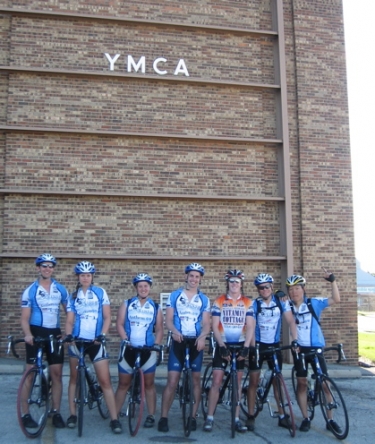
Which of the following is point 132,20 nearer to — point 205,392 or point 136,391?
point 205,392

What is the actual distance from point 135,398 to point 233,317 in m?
1.61

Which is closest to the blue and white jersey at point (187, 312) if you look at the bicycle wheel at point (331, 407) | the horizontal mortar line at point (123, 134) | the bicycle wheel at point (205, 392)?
the bicycle wheel at point (205, 392)

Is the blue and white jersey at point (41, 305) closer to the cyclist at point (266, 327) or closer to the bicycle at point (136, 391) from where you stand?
the bicycle at point (136, 391)

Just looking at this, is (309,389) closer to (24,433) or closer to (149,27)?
(24,433)

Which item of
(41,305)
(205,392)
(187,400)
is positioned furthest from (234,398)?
(41,305)

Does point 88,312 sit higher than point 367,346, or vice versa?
point 88,312

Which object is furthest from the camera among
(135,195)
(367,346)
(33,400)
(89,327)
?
(367,346)

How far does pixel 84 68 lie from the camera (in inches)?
468

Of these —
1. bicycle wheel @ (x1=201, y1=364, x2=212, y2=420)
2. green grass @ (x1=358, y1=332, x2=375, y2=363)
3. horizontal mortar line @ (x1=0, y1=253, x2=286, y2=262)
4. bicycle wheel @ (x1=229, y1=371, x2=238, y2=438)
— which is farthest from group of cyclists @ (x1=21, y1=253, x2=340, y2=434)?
green grass @ (x1=358, y1=332, x2=375, y2=363)

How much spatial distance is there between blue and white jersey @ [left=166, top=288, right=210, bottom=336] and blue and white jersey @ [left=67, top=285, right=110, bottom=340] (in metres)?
0.93

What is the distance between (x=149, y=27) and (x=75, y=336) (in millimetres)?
8088

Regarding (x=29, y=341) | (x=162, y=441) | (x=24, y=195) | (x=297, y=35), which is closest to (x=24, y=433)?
(x=29, y=341)

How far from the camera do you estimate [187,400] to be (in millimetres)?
6711

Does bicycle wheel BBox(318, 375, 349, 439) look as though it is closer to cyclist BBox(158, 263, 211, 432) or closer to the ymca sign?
cyclist BBox(158, 263, 211, 432)
